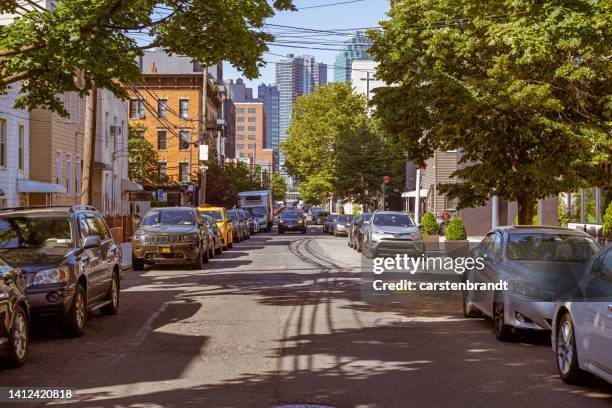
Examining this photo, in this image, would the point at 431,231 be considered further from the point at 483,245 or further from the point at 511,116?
the point at 483,245

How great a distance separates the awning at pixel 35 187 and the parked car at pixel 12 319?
25.1 m

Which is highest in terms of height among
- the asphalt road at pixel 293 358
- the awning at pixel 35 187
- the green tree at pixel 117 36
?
the green tree at pixel 117 36

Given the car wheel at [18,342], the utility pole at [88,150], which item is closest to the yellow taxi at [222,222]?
the utility pole at [88,150]

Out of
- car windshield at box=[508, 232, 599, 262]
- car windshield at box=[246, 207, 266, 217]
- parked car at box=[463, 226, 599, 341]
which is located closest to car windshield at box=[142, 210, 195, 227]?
parked car at box=[463, 226, 599, 341]

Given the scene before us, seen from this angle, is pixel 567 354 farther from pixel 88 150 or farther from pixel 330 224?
pixel 330 224

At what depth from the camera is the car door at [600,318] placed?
723 centimetres

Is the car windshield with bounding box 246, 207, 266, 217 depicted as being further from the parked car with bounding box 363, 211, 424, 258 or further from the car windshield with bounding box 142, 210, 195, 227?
the car windshield with bounding box 142, 210, 195, 227

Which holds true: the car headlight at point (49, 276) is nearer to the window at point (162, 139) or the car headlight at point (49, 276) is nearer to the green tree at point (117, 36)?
the green tree at point (117, 36)

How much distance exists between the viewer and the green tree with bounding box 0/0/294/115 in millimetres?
13750

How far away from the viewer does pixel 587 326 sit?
7762mm

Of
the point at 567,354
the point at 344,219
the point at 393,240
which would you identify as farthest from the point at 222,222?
the point at 567,354

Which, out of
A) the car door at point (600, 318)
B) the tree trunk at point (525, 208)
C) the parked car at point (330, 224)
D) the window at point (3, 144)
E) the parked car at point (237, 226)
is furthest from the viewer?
the parked car at point (330, 224)

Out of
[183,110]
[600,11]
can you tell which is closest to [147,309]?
[600,11]

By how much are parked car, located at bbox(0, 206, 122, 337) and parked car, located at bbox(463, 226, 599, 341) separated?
5916 mm
